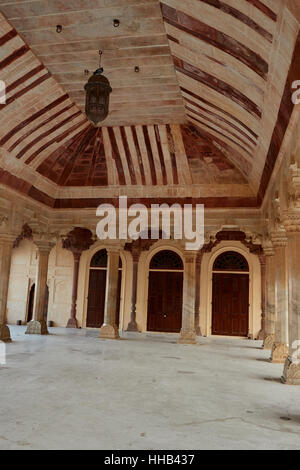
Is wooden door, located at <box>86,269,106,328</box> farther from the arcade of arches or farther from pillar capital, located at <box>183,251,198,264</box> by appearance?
pillar capital, located at <box>183,251,198,264</box>

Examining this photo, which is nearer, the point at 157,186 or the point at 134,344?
the point at 134,344

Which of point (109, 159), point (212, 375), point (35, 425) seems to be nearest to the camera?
point (35, 425)

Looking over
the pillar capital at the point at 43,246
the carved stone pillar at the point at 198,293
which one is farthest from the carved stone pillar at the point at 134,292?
the pillar capital at the point at 43,246

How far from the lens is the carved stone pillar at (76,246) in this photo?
586 inches

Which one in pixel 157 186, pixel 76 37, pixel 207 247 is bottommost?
pixel 207 247

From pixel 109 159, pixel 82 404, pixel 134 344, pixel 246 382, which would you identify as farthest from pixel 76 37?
pixel 134 344

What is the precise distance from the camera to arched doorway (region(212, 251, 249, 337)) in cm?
1431

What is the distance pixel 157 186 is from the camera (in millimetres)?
11516

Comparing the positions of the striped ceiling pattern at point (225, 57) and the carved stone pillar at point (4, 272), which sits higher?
the striped ceiling pattern at point (225, 57)

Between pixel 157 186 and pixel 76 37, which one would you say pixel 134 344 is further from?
pixel 76 37

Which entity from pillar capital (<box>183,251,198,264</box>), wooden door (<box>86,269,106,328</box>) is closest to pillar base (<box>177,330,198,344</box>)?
pillar capital (<box>183,251,198,264</box>)

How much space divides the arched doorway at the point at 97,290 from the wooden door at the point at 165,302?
1295 mm

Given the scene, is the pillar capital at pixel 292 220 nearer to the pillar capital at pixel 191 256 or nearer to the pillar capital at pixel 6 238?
the pillar capital at pixel 191 256

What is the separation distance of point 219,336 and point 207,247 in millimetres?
3170
